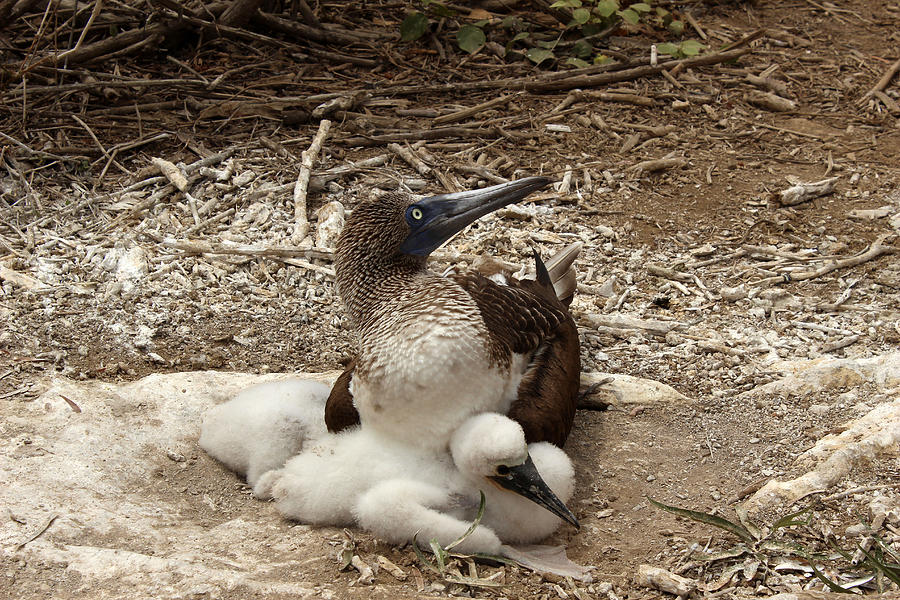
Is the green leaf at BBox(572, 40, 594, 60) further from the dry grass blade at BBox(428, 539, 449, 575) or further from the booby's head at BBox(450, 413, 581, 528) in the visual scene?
the dry grass blade at BBox(428, 539, 449, 575)

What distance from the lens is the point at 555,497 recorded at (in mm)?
3566

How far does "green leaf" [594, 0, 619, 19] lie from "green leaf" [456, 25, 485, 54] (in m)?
Answer: 0.97

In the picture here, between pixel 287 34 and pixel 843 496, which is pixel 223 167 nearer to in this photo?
pixel 287 34

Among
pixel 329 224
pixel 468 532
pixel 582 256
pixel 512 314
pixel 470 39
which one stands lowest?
pixel 582 256

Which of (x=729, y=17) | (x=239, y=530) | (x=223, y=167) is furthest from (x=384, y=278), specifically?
(x=729, y=17)

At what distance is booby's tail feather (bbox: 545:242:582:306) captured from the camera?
5016 mm

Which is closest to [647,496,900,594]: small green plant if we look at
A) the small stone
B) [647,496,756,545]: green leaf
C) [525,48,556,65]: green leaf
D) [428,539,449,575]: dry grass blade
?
[647,496,756,545]: green leaf

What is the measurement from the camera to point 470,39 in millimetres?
7652

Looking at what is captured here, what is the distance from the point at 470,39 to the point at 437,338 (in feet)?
15.4

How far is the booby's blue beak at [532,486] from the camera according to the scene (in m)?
3.52

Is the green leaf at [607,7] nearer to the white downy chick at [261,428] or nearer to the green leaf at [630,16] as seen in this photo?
the green leaf at [630,16]

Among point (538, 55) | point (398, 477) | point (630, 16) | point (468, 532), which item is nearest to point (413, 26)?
point (538, 55)

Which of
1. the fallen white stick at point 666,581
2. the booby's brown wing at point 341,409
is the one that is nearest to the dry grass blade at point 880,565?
the fallen white stick at point 666,581

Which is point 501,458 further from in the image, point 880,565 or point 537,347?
point 880,565
